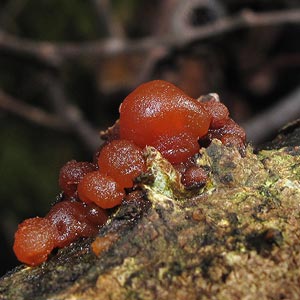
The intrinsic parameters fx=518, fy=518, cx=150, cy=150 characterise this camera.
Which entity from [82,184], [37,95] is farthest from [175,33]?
[82,184]

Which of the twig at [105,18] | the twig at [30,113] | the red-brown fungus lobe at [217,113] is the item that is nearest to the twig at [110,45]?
the twig at [105,18]

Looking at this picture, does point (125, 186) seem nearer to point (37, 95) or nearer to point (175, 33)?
point (175, 33)

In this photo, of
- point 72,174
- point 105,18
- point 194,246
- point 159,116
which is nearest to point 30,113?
point 105,18

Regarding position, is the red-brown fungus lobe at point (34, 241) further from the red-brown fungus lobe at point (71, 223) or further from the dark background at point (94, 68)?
the dark background at point (94, 68)

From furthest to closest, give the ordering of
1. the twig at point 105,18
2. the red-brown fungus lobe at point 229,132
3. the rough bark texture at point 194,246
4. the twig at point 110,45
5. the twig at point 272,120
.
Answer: the twig at point 105,18 < the twig at point 110,45 < the twig at point 272,120 < the red-brown fungus lobe at point 229,132 < the rough bark texture at point 194,246

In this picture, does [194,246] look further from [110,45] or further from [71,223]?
[110,45]

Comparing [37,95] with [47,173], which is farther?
[37,95]

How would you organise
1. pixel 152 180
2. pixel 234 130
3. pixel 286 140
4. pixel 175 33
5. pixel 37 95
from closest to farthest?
pixel 152 180
pixel 234 130
pixel 286 140
pixel 175 33
pixel 37 95
